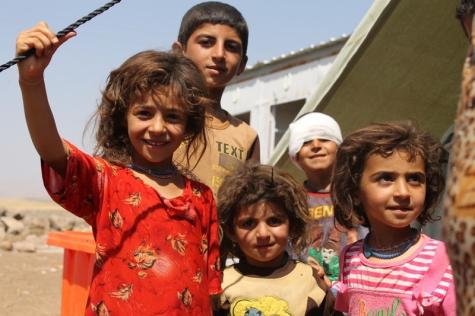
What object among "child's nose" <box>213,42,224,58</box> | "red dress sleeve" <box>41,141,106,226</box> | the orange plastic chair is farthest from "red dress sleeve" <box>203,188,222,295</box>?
the orange plastic chair

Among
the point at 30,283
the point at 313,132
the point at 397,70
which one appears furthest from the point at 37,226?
the point at 313,132

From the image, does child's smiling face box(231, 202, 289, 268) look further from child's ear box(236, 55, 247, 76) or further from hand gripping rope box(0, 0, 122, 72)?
hand gripping rope box(0, 0, 122, 72)

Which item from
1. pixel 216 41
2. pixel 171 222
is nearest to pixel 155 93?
pixel 171 222

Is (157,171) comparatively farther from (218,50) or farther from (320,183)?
(320,183)

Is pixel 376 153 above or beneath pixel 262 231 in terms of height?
above

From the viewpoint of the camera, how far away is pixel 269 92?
1166 cm

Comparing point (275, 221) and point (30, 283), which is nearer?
point (275, 221)

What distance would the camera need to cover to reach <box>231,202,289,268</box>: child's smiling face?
2.59 m

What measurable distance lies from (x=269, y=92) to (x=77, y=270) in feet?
27.9

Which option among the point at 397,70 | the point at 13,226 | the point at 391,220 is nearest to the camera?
the point at 391,220

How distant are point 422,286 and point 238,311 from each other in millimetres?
645

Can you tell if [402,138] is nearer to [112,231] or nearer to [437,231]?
[112,231]

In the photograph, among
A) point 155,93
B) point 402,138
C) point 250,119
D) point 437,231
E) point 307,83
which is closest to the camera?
point 155,93

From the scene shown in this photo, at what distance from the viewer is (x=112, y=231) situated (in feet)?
6.59
